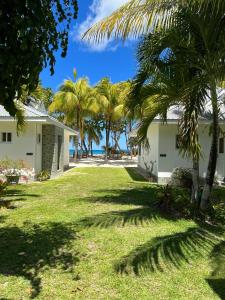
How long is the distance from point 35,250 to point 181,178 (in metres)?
10.2

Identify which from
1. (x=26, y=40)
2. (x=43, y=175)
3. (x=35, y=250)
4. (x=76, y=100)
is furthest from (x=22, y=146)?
(x=76, y=100)

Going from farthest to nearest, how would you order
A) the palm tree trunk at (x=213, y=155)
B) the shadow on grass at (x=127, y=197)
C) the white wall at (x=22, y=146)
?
the white wall at (x=22, y=146), the shadow on grass at (x=127, y=197), the palm tree trunk at (x=213, y=155)

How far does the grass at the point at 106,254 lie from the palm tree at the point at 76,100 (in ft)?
77.8

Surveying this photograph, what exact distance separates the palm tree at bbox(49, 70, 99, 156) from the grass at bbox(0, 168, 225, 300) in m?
23.7

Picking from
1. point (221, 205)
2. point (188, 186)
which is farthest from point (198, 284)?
point (188, 186)

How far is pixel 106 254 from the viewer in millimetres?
6434

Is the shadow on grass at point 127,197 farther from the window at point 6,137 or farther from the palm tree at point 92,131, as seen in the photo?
the palm tree at point 92,131

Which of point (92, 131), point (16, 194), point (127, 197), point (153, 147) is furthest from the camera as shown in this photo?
point (92, 131)

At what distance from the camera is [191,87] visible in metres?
8.39

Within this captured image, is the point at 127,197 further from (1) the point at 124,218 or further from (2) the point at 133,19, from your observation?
(2) the point at 133,19

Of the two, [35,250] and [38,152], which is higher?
[38,152]

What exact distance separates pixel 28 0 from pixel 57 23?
518mm

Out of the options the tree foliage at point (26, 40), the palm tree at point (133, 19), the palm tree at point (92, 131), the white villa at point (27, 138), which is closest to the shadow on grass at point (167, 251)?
the tree foliage at point (26, 40)

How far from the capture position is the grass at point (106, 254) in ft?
16.5
